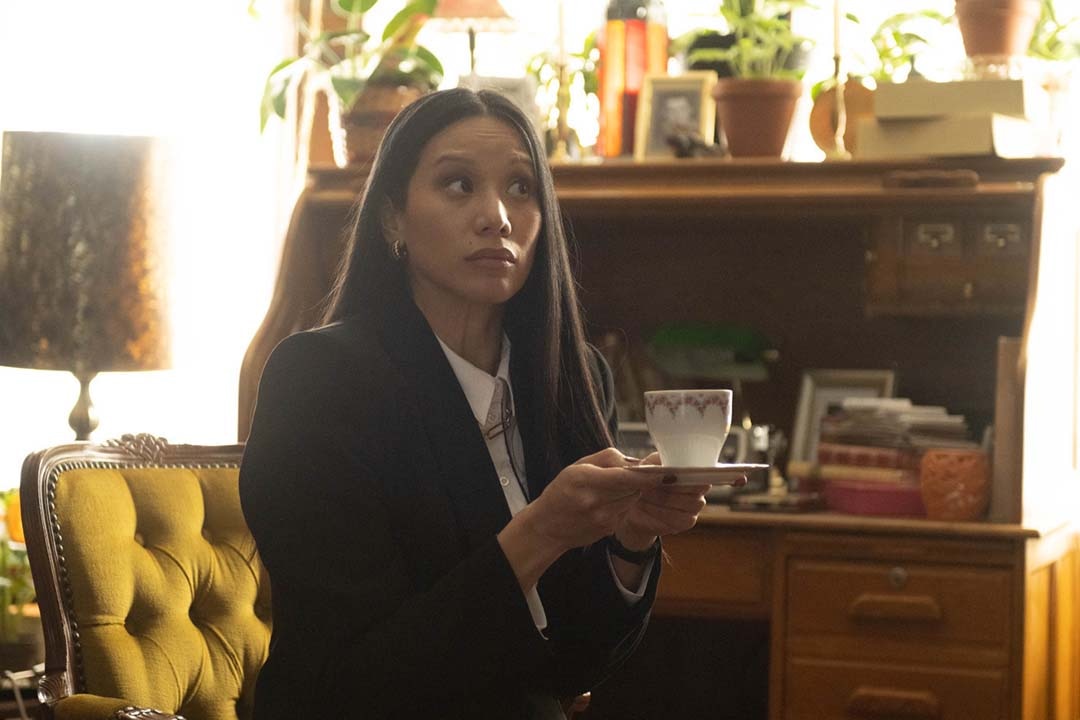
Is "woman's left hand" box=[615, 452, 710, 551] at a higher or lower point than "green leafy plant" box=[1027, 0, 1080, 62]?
lower

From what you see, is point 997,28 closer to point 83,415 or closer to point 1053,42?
point 1053,42

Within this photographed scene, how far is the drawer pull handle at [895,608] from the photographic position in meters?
2.41

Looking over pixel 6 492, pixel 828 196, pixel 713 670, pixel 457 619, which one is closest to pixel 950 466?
pixel 828 196

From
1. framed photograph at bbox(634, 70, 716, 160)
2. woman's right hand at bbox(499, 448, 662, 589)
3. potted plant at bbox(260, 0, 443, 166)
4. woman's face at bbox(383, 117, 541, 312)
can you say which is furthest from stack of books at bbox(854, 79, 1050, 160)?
woman's right hand at bbox(499, 448, 662, 589)

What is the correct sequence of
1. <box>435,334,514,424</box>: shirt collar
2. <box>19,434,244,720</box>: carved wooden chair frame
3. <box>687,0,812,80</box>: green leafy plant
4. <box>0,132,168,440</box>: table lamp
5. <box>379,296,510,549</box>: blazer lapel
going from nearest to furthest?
<box>379,296,510,549</box>: blazer lapel → <box>435,334,514,424</box>: shirt collar → <box>19,434,244,720</box>: carved wooden chair frame → <box>0,132,168,440</box>: table lamp → <box>687,0,812,80</box>: green leafy plant

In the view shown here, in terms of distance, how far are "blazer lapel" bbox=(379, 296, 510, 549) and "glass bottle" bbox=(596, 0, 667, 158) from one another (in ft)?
4.42

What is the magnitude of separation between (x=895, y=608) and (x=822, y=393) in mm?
604

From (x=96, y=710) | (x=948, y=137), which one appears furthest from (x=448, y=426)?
(x=948, y=137)

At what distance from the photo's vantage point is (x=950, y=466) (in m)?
2.50

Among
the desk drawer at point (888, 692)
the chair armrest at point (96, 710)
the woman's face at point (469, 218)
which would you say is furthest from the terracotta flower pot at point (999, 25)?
the chair armrest at point (96, 710)

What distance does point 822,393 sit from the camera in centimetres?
293

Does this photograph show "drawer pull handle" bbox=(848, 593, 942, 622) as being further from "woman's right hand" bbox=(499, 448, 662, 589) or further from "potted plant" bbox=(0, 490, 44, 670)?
"potted plant" bbox=(0, 490, 44, 670)

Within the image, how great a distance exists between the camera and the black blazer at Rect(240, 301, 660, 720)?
1482mm

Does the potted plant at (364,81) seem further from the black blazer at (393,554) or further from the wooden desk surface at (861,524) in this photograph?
the black blazer at (393,554)
